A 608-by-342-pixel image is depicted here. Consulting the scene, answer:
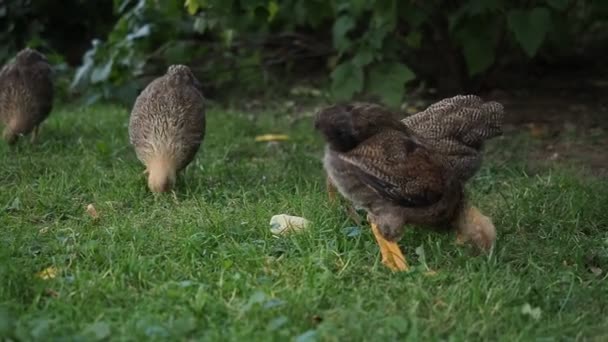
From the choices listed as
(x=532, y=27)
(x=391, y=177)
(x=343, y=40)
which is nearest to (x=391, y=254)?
(x=391, y=177)

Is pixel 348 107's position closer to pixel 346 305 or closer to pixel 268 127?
pixel 346 305

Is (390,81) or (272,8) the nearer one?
(390,81)

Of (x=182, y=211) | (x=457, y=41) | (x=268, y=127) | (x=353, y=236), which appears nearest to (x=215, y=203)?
(x=182, y=211)

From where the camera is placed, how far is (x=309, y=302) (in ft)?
13.4

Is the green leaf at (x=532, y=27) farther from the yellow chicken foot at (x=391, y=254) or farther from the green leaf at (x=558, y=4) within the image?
the yellow chicken foot at (x=391, y=254)

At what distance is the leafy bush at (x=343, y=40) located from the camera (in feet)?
25.4

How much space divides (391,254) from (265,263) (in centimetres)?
60

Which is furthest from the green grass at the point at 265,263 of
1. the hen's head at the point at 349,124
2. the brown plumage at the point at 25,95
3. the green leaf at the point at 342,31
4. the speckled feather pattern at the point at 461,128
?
the green leaf at the point at 342,31

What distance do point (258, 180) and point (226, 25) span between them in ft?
8.42

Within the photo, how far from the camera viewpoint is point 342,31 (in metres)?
8.25

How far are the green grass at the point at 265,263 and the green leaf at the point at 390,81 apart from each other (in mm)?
1287

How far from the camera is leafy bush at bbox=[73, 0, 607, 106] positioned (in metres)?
7.75

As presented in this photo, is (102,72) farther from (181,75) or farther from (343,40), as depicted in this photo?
(181,75)

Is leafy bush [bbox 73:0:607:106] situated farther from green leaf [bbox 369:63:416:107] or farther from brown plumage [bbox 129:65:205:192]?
brown plumage [bbox 129:65:205:192]
